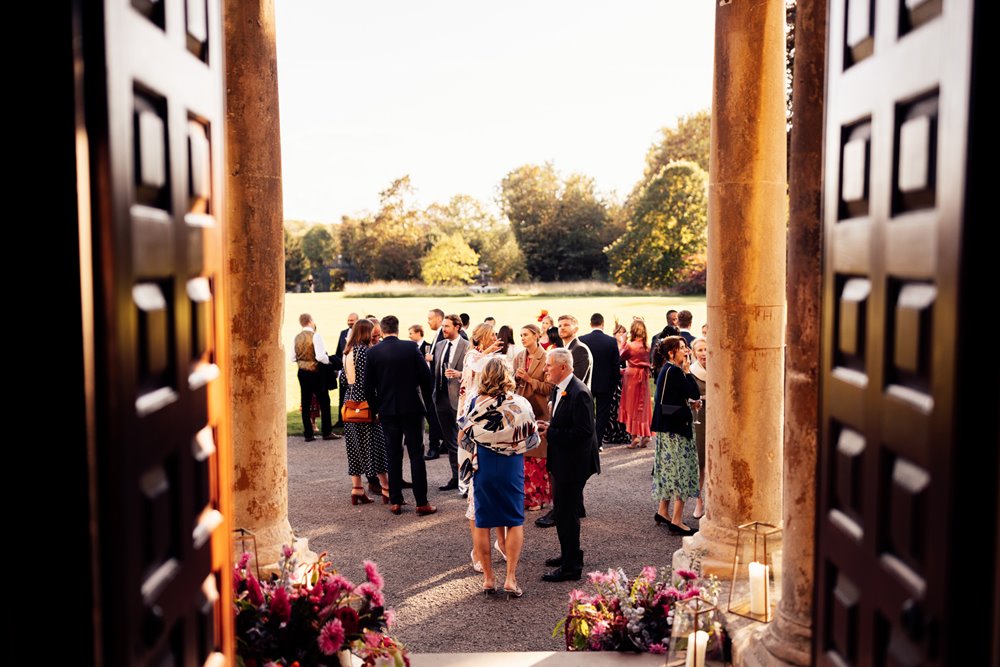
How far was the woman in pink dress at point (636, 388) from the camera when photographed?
14253 millimetres

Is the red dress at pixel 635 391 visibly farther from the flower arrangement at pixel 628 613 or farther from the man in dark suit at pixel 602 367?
the flower arrangement at pixel 628 613

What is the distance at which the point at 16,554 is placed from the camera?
2.03 m

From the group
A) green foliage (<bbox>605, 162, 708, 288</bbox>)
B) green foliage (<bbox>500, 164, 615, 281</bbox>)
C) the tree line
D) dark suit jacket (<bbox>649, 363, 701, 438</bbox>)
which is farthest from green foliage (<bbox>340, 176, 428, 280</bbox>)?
dark suit jacket (<bbox>649, 363, 701, 438</bbox>)

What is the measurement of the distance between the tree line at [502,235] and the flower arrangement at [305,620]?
59090 mm

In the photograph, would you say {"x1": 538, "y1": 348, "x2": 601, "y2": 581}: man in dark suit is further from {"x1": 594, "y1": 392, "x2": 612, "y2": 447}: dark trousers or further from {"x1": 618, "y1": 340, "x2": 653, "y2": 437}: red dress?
{"x1": 618, "y1": 340, "x2": 653, "y2": 437}: red dress

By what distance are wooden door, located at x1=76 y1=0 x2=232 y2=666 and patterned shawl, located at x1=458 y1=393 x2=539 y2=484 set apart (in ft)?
15.4

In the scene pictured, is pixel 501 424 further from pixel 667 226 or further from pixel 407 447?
pixel 667 226

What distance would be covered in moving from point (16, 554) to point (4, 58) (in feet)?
3.43

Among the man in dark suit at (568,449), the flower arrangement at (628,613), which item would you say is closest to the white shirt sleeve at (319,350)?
the man in dark suit at (568,449)

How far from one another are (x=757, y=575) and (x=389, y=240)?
241 ft

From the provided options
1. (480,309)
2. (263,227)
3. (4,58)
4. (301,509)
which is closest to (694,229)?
(480,309)

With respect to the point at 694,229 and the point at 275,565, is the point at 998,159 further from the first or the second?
the point at 694,229

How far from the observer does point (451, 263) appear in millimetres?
77312

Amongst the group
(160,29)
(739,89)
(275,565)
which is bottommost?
(275,565)
